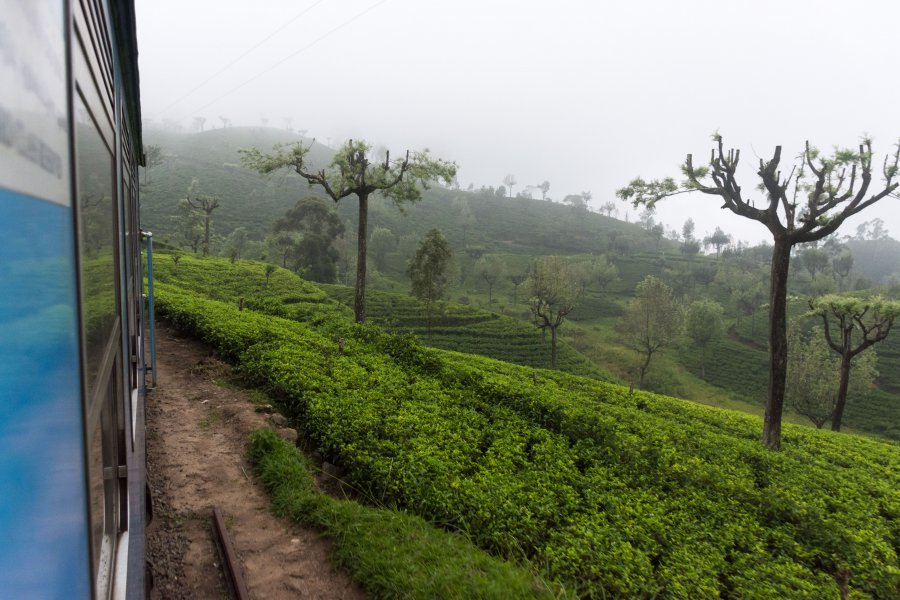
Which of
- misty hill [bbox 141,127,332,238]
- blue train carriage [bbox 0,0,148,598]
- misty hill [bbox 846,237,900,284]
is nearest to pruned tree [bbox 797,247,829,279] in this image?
misty hill [bbox 846,237,900,284]

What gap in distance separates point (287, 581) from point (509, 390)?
6142 millimetres

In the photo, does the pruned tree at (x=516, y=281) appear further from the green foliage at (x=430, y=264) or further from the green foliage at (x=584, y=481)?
the green foliage at (x=584, y=481)

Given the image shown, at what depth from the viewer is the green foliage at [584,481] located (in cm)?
512

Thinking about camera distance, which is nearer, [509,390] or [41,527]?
[41,527]

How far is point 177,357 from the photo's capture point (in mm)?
9727

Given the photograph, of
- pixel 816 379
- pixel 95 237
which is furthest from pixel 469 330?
pixel 95 237

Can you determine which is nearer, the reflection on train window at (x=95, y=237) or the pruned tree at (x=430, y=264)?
the reflection on train window at (x=95, y=237)

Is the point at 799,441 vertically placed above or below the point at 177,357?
below

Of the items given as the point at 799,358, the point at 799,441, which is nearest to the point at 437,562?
the point at 799,441

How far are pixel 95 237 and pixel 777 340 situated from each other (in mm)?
12569

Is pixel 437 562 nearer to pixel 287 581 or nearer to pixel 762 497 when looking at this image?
pixel 287 581

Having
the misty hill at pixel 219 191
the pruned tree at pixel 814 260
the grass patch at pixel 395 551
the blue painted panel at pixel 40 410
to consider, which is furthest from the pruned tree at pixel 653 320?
the pruned tree at pixel 814 260

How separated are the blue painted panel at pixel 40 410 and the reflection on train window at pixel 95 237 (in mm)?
266

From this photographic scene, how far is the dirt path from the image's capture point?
14.0 feet
